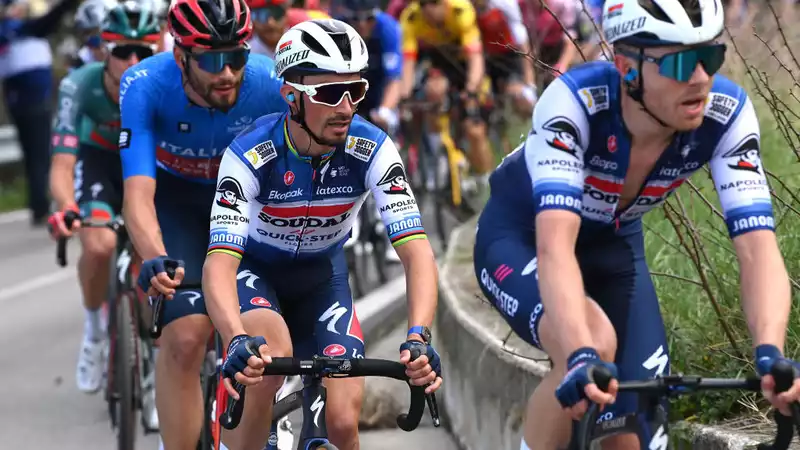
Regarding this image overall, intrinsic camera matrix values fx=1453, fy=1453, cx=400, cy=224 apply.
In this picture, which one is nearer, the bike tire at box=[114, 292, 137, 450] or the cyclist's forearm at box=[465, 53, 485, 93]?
the bike tire at box=[114, 292, 137, 450]

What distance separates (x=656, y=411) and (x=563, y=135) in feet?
2.90

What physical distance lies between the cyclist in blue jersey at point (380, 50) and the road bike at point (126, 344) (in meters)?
4.59

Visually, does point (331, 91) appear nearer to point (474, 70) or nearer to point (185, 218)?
point (185, 218)

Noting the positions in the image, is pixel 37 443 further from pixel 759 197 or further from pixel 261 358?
pixel 759 197

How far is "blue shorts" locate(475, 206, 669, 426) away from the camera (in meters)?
4.47

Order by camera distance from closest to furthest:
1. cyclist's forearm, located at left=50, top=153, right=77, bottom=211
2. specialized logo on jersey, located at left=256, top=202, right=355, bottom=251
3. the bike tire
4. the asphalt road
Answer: specialized logo on jersey, located at left=256, top=202, right=355, bottom=251 < the bike tire < cyclist's forearm, located at left=50, top=153, right=77, bottom=211 < the asphalt road

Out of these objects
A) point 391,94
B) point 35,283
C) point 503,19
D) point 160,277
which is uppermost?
point 503,19

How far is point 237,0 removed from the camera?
6258 millimetres

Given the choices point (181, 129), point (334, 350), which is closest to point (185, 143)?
point (181, 129)

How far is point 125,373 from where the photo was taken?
7.16 m

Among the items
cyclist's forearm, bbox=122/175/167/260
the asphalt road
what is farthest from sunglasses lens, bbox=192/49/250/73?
the asphalt road

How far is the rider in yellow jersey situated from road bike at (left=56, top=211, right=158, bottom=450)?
6019mm

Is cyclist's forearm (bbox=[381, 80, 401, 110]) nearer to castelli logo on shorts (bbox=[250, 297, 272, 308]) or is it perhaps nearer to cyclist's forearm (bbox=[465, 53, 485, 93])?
cyclist's forearm (bbox=[465, 53, 485, 93])

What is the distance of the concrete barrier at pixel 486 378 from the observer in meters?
5.33
